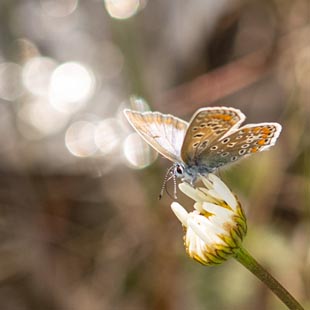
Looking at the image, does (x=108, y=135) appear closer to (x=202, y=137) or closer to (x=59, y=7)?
(x=59, y=7)

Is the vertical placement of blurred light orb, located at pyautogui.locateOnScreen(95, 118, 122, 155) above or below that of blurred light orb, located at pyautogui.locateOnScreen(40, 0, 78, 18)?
below

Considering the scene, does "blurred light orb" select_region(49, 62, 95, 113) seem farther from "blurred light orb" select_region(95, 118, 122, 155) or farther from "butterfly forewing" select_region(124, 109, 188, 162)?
"butterfly forewing" select_region(124, 109, 188, 162)

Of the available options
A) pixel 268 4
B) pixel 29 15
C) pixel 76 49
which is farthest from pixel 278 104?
pixel 29 15

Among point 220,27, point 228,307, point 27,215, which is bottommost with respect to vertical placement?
point 228,307

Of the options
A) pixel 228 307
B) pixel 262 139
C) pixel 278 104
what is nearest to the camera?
pixel 262 139

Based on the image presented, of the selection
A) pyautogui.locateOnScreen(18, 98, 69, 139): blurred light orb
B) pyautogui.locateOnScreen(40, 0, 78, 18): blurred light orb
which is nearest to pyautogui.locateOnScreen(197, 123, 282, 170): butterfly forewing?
pyautogui.locateOnScreen(18, 98, 69, 139): blurred light orb

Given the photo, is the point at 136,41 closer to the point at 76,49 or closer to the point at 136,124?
the point at 76,49

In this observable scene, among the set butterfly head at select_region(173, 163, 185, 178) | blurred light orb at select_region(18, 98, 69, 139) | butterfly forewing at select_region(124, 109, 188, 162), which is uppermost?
butterfly forewing at select_region(124, 109, 188, 162)
